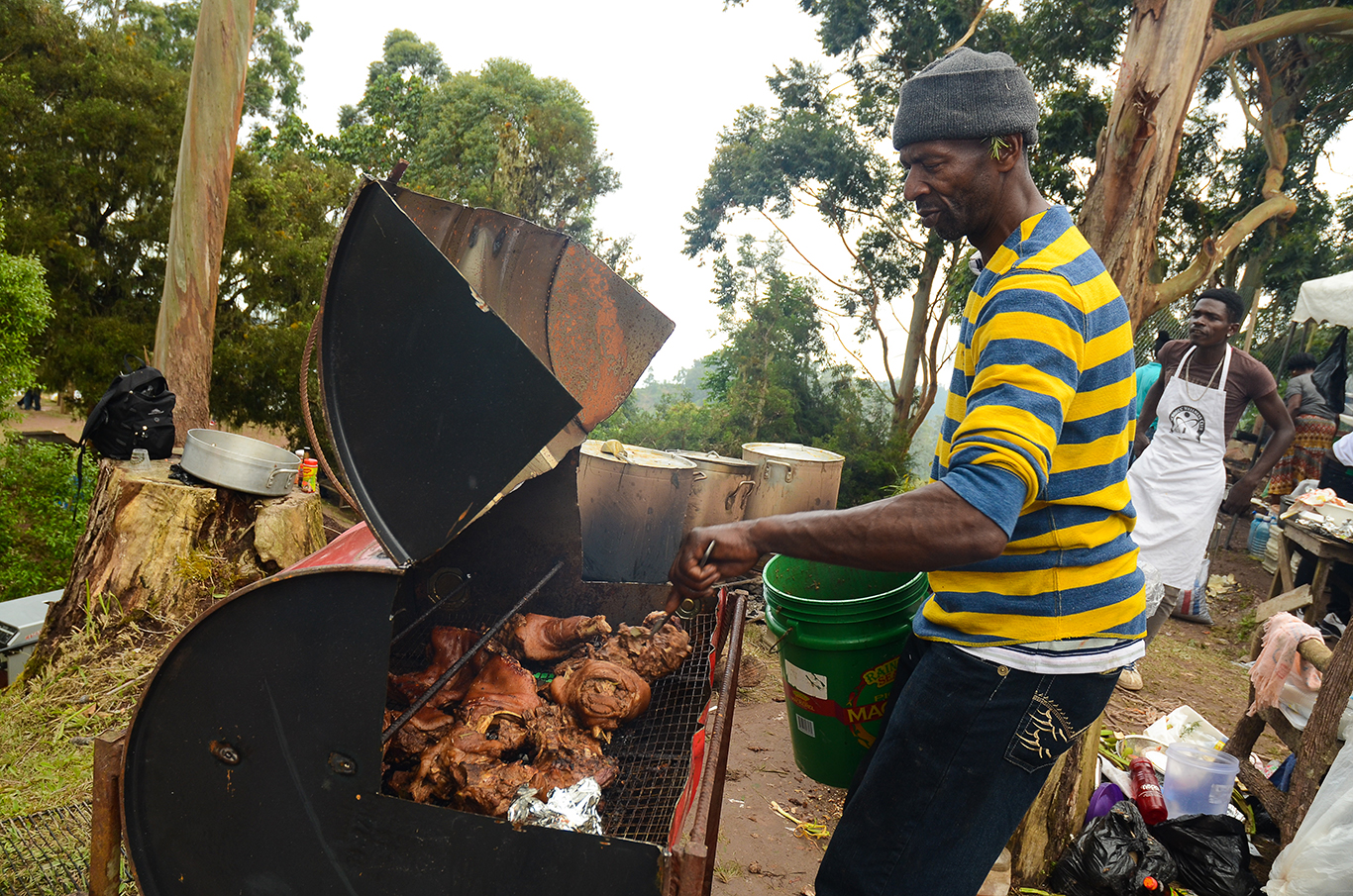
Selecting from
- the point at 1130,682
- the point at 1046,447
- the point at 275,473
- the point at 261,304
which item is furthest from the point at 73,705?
the point at 261,304

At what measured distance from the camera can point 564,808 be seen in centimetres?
205

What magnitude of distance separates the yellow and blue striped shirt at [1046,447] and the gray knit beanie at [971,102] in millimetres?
231

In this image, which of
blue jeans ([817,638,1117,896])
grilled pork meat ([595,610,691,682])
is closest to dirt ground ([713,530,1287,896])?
grilled pork meat ([595,610,691,682])

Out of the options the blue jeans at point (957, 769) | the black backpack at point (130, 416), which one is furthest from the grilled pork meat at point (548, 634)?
the black backpack at point (130, 416)

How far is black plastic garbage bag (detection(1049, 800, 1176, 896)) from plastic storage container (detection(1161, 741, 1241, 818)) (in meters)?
0.48

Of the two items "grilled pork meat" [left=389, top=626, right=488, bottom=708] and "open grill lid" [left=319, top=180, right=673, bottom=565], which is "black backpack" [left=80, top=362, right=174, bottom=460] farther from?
"open grill lid" [left=319, top=180, right=673, bottom=565]

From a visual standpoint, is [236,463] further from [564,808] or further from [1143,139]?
[1143,139]

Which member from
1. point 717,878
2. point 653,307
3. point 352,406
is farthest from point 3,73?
point 717,878

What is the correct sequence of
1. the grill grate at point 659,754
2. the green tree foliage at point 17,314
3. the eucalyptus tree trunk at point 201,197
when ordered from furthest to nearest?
the eucalyptus tree trunk at point 201,197 < the green tree foliage at point 17,314 < the grill grate at point 659,754

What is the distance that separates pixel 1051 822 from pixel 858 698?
149cm

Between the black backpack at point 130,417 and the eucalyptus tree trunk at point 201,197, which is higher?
the eucalyptus tree trunk at point 201,197

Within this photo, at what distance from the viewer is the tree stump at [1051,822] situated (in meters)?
3.16

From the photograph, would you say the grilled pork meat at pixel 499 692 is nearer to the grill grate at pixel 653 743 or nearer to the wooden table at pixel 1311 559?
the grill grate at pixel 653 743

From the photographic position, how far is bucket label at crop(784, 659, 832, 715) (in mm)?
2518
